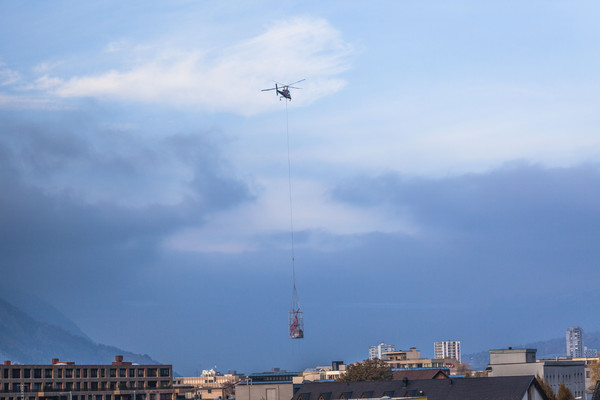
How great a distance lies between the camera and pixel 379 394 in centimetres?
14312

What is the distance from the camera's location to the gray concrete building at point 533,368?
167750 millimetres

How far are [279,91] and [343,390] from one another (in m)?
52.2

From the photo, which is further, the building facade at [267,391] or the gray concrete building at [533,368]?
the gray concrete building at [533,368]

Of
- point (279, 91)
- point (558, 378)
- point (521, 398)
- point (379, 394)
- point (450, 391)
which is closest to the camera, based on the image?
point (521, 398)

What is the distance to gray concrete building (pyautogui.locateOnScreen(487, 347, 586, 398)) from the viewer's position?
550ft

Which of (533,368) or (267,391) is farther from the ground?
(533,368)

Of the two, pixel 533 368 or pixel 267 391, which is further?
pixel 533 368

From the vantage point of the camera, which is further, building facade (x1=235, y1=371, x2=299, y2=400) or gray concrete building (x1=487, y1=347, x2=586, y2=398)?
gray concrete building (x1=487, y1=347, x2=586, y2=398)

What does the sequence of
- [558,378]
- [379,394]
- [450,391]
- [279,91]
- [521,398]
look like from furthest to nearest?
[558,378] < [279,91] < [379,394] < [450,391] < [521,398]

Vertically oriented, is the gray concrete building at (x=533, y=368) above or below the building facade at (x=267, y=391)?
above

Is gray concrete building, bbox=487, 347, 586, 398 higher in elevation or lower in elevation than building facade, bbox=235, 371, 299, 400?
higher

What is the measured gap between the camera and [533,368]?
548ft

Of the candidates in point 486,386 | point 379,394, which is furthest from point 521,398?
point 379,394

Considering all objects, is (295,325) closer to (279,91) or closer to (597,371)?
(279,91)
